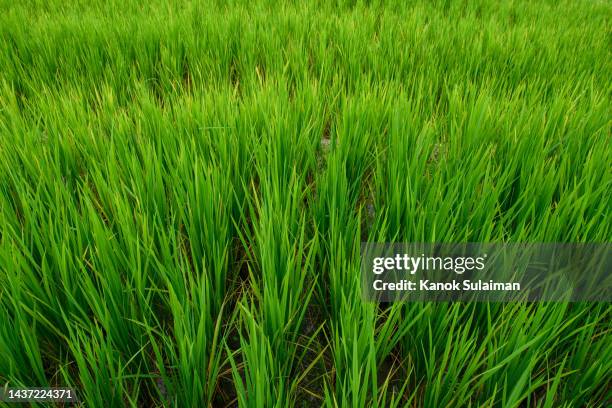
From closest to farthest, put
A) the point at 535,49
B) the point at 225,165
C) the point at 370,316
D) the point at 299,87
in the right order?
the point at 370,316, the point at 225,165, the point at 299,87, the point at 535,49

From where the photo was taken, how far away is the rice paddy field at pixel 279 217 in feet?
1.64

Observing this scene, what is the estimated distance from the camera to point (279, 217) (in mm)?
641

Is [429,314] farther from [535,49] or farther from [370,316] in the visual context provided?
[535,49]

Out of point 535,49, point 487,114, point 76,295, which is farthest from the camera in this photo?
point 535,49

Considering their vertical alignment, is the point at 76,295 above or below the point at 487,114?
below

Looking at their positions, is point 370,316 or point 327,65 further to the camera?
point 327,65

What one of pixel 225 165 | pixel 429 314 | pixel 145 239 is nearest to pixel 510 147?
pixel 429 314

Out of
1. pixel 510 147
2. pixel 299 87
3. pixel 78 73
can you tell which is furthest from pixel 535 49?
pixel 78 73

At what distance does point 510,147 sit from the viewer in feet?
2.87

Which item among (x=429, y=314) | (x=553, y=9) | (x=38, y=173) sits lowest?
(x=429, y=314)

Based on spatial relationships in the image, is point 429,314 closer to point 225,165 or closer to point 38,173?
point 225,165

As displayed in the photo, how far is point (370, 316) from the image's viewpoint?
47 cm

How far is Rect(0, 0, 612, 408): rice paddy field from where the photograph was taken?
50 centimetres

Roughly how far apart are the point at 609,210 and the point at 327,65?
949mm
